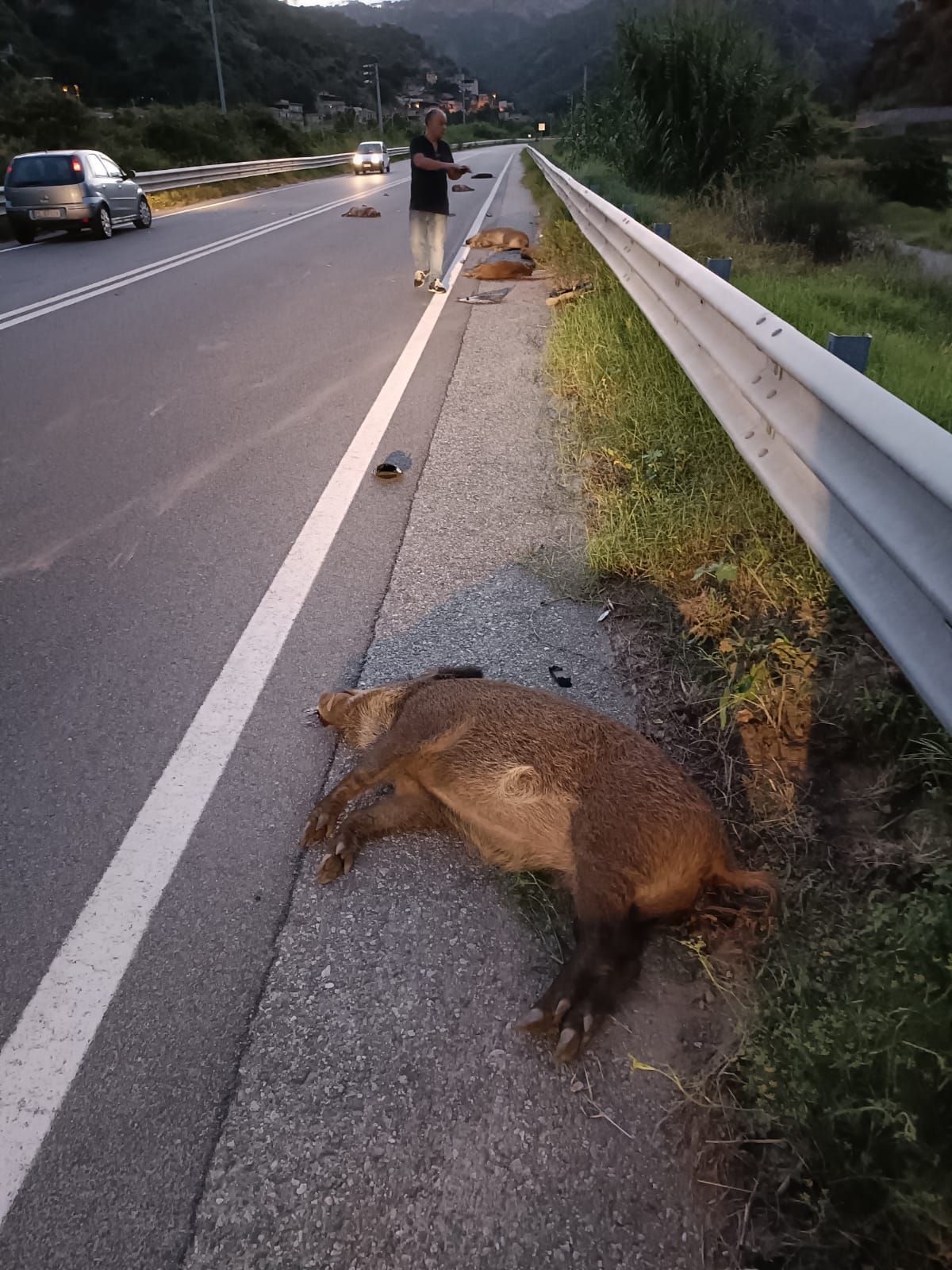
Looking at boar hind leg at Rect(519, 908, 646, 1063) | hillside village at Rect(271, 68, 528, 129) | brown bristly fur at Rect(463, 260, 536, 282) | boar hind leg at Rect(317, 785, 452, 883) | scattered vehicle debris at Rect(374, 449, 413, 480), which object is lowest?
hillside village at Rect(271, 68, 528, 129)

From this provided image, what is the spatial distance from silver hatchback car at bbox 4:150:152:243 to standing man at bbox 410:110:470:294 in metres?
8.94

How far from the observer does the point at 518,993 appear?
2.18 meters

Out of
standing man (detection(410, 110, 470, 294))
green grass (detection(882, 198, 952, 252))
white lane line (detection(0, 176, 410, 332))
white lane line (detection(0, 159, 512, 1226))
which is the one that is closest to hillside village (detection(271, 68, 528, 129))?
green grass (detection(882, 198, 952, 252))

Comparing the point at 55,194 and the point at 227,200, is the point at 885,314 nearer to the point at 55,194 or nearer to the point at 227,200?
the point at 55,194

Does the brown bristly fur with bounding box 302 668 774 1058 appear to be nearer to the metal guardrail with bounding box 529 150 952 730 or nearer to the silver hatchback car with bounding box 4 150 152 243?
the metal guardrail with bounding box 529 150 952 730

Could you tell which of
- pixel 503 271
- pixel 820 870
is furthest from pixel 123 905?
pixel 503 271

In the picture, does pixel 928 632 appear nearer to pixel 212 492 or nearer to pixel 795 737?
pixel 795 737

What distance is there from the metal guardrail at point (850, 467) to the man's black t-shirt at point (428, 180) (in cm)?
→ 729

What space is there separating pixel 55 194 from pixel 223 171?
13855mm

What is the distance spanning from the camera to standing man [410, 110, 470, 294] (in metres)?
10.3

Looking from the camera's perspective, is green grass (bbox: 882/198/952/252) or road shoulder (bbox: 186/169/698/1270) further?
green grass (bbox: 882/198/952/252)

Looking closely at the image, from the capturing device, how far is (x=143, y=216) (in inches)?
754

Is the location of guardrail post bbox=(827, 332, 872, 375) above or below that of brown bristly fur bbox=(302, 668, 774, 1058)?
above

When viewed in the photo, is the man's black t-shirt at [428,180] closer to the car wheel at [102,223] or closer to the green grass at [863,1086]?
the car wheel at [102,223]
